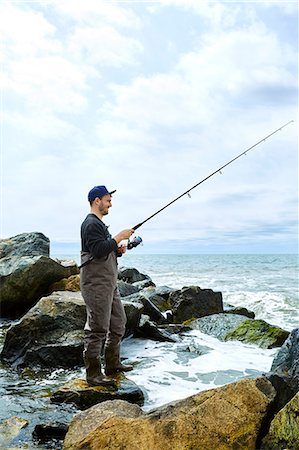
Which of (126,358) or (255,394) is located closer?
(255,394)

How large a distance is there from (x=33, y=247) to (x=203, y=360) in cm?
694

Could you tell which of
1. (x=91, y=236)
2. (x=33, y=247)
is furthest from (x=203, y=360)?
(x=33, y=247)

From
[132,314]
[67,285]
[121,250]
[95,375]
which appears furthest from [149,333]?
[121,250]

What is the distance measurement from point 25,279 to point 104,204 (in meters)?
6.02

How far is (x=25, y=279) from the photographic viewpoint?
10.7m

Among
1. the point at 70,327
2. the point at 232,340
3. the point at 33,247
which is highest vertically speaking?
the point at 33,247

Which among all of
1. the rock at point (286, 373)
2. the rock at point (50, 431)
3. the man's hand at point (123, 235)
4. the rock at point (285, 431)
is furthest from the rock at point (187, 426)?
the man's hand at point (123, 235)

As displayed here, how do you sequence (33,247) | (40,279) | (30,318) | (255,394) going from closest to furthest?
1. (255,394)
2. (30,318)
3. (40,279)
4. (33,247)

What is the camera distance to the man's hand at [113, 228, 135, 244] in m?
5.31

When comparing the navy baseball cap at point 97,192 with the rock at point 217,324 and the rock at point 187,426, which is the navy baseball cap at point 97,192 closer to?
the rock at point 187,426

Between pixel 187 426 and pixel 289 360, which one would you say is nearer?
pixel 187 426

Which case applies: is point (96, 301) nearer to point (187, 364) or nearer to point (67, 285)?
point (187, 364)

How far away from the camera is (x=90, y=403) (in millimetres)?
5035

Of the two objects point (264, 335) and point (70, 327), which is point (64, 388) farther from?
point (264, 335)
